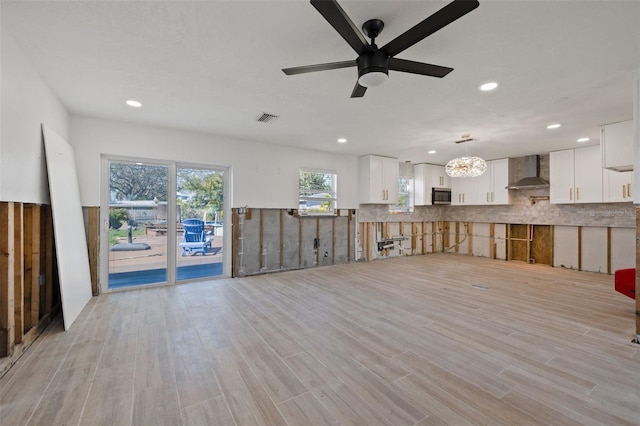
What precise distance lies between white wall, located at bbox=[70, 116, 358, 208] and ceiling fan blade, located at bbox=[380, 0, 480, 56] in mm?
4032

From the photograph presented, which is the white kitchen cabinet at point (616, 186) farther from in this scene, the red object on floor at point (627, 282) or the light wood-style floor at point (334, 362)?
the red object on floor at point (627, 282)

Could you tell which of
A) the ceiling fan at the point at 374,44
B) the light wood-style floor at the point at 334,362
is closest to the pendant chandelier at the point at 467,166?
the light wood-style floor at the point at 334,362

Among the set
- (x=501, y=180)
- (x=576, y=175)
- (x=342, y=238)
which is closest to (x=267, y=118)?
(x=342, y=238)

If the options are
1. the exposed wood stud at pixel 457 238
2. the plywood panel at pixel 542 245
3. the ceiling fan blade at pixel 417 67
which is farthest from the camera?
the exposed wood stud at pixel 457 238

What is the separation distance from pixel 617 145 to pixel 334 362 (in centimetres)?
528

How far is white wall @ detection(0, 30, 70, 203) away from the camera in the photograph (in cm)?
220

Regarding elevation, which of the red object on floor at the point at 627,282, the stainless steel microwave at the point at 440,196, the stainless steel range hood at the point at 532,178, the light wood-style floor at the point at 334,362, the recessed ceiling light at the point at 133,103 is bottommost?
the light wood-style floor at the point at 334,362

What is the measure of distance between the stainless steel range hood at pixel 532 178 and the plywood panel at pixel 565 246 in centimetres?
115

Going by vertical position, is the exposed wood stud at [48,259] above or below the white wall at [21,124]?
below

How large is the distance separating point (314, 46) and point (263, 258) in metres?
4.23

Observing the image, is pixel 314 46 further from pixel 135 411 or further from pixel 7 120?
pixel 135 411

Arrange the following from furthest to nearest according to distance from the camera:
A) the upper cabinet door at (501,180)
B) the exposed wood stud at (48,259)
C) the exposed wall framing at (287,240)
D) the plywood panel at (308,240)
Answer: the upper cabinet door at (501,180), the plywood panel at (308,240), the exposed wall framing at (287,240), the exposed wood stud at (48,259)

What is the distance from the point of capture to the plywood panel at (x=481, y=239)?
7.91m

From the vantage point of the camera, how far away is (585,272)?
5961mm
